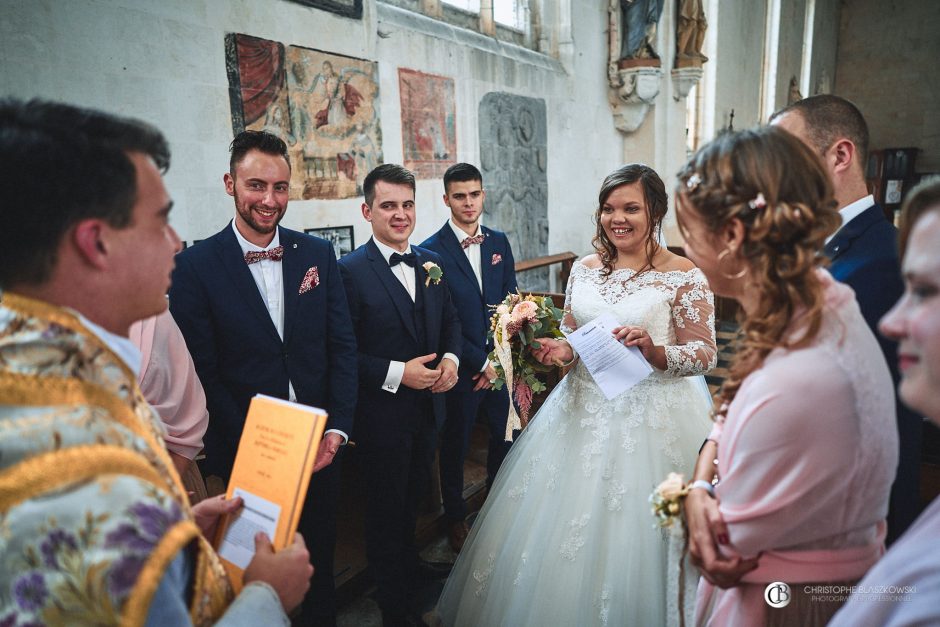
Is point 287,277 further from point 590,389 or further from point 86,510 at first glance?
point 86,510

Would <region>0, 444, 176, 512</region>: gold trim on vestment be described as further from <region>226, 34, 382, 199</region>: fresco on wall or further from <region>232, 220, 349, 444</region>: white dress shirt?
<region>226, 34, 382, 199</region>: fresco on wall

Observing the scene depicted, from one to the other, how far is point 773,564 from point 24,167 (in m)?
1.51

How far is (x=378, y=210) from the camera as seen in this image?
8.89ft

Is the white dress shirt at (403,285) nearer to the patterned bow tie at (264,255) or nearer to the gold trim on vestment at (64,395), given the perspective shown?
the patterned bow tie at (264,255)

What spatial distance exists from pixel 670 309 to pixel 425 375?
1116mm

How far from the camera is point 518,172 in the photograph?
7008mm

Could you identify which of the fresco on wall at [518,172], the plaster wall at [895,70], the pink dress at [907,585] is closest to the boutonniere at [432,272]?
the pink dress at [907,585]

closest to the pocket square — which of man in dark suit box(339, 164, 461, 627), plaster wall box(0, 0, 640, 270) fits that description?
man in dark suit box(339, 164, 461, 627)

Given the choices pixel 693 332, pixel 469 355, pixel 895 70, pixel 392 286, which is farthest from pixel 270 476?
pixel 895 70

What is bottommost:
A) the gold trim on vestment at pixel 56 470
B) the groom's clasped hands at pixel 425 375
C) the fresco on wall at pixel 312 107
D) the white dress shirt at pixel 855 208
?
the groom's clasped hands at pixel 425 375

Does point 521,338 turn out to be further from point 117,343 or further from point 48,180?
point 48,180

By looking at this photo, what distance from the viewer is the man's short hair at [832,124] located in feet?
6.41

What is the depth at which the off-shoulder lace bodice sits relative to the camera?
2248mm

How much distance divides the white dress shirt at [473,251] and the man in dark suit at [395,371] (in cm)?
71
